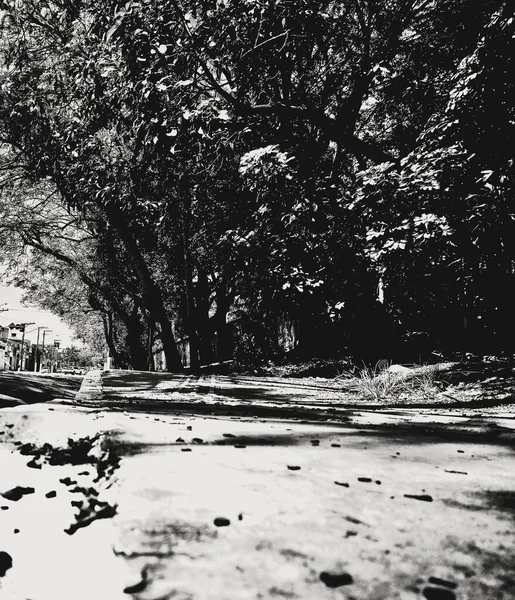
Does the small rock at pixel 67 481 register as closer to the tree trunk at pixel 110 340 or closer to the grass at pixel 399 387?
the grass at pixel 399 387

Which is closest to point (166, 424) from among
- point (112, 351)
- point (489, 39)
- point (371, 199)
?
point (371, 199)

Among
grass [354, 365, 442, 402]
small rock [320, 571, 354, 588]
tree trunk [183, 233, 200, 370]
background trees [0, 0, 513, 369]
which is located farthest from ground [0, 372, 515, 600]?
tree trunk [183, 233, 200, 370]

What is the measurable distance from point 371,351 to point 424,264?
5966 mm

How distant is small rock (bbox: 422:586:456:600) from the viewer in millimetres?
875

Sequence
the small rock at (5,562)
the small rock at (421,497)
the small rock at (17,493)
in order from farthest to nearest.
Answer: the small rock at (17,493) < the small rock at (421,497) < the small rock at (5,562)

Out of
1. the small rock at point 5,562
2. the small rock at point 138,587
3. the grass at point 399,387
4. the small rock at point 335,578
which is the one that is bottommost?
the small rock at point 5,562

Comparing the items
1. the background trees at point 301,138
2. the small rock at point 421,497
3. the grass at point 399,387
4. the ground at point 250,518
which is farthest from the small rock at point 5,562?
the grass at point 399,387

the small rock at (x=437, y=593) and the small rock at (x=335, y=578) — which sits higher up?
the small rock at (x=335, y=578)

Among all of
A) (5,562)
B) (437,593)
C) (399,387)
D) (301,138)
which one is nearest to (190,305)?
(301,138)

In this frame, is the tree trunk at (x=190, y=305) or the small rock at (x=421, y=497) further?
the tree trunk at (x=190, y=305)

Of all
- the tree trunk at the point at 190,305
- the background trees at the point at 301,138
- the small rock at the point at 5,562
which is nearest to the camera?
→ the small rock at the point at 5,562

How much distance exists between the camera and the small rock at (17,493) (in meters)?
1.57

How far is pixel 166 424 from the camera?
2.91 meters

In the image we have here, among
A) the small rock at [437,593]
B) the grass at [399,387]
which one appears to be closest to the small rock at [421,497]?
the small rock at [437,593]
